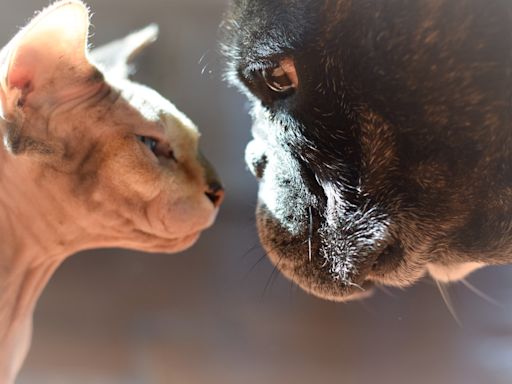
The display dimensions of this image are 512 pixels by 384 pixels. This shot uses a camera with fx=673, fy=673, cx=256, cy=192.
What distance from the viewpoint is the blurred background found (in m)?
1.26

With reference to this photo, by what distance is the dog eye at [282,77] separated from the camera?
718 millimetres

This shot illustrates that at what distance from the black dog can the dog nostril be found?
0.07 metres

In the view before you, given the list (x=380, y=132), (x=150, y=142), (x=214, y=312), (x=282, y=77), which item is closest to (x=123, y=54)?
(x=150, y=142)

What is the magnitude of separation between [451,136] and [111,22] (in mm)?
908

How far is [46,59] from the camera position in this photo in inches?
27.8

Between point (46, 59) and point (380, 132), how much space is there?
355 mm

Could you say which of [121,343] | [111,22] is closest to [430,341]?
[121,343]

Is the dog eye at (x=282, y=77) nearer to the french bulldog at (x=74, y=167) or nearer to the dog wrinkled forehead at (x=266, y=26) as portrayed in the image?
the dog wrinkled forehead at (x=266, y=26)

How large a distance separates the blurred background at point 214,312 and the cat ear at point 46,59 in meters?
0.47

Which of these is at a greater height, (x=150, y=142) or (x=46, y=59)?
(x=46, y=59)

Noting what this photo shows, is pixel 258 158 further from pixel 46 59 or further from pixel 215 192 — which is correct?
pixel 46 59

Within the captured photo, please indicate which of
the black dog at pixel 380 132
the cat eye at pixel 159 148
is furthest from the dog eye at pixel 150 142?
the black dog at pixel 380 132

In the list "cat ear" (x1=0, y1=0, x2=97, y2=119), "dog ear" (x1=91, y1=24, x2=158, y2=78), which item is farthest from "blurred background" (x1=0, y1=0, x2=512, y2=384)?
"cat ear" (x1=0, y1=0, x2=97, y2=119)

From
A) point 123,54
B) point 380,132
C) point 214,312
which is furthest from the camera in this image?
point 214,312
